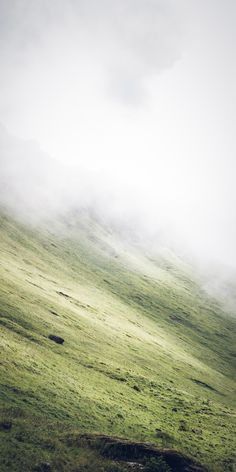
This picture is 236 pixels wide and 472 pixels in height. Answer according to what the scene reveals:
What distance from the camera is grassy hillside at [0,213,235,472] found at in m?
25.3

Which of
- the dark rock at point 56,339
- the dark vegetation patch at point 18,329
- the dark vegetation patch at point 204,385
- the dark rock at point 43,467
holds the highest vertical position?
the dark vegetation patch at point 204,385

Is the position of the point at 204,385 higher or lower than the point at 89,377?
higher

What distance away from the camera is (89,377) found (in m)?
43.5

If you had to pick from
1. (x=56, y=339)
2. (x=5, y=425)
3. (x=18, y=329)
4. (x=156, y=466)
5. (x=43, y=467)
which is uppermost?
(x=156, y=466)

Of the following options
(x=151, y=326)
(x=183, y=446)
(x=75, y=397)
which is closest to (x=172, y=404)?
(x=183, y=446)

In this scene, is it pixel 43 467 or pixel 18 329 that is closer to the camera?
pixel 43 467

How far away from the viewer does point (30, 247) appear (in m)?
129

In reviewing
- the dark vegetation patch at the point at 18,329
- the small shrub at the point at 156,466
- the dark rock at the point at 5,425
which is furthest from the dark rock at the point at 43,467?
the dark vegetation patch at the point at 18,329

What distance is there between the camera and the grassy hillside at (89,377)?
25297mm

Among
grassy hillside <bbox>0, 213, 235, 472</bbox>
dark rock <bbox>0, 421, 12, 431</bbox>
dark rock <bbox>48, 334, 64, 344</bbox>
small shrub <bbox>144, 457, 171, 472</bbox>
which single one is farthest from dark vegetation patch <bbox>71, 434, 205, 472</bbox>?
dark rock <bbox>48, 334, 64, 344</bbox>

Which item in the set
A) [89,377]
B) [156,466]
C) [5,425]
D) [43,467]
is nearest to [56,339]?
[89,377]

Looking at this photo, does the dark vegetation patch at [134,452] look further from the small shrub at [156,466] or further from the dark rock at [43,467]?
the dark rock at [43,467]

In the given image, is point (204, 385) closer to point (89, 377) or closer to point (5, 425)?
point (89, 377)

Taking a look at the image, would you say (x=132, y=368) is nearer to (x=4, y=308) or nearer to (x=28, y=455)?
(x=4, y=308)
